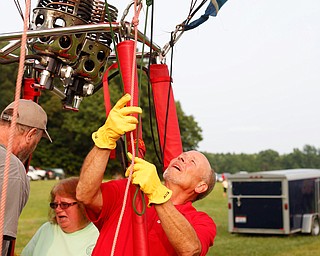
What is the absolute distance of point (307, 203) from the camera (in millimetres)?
12711

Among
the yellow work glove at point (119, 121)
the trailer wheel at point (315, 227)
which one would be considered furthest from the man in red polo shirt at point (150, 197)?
the trailer wheel at point (315, 227)

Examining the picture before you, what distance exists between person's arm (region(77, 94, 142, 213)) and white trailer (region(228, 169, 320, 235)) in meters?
9.84

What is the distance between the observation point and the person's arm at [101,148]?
6.93ft

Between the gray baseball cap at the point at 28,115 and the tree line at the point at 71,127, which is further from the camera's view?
the tree line at the point at 71,127

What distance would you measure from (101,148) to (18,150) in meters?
0.66

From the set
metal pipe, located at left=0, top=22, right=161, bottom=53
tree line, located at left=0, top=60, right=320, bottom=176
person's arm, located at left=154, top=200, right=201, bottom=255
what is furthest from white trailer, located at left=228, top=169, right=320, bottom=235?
tree line, located at left=0, top=60, right=320, bottom=176

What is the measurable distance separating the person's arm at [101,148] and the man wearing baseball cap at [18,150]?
318mm

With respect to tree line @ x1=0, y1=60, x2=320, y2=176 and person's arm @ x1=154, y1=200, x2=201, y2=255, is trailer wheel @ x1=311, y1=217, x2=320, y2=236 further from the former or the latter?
tree line @ x1=0, y1=60, x2=320, y2=176

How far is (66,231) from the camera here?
328 centimetres

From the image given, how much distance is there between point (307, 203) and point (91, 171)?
36.3 feet

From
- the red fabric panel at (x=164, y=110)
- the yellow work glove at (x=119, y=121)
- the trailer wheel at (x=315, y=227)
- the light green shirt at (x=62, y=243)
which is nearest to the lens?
the yellow work glove at (x=119, y=121)

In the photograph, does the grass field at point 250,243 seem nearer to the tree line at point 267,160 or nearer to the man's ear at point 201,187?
the man's ear at point 201,187

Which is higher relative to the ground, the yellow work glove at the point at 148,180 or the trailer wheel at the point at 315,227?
the yellow work glove at the point at 148,180

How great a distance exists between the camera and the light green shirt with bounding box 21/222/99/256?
3.20 m
